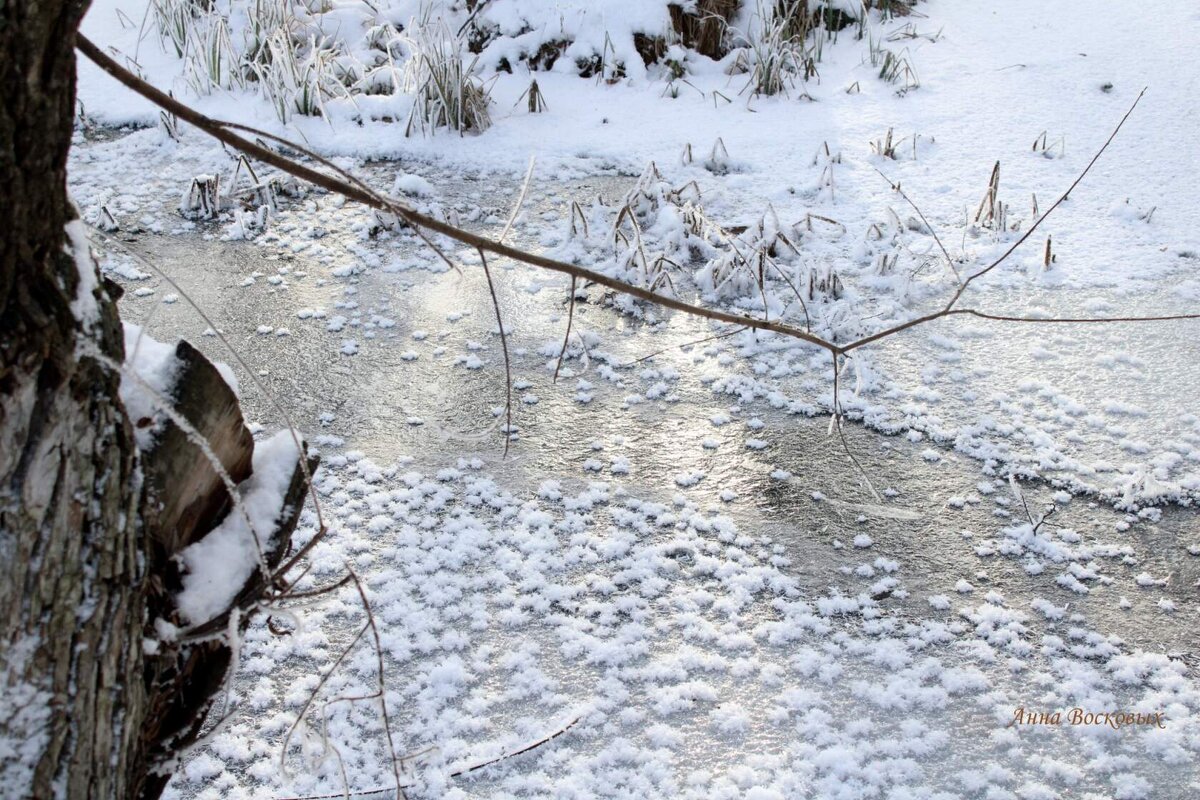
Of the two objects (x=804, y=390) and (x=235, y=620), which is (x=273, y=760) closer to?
(x=235, y=620)

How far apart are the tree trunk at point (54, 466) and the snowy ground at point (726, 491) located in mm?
350

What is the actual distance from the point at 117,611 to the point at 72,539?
0.10m

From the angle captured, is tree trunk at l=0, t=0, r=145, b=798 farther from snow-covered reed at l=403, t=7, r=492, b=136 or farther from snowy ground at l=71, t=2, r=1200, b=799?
→ snow-covered reed at l=403, t=7, r=492, b=136

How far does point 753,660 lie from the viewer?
214 cm

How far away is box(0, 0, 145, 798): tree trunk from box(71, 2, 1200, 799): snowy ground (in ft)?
1.15

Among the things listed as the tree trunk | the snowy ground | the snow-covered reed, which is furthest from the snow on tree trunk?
the snow-covered reed

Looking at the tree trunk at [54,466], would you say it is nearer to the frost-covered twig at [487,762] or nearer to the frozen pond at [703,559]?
the frozen pond at [703,559]

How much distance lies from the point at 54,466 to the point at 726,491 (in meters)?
1.80

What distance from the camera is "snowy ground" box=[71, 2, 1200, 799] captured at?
6.44 ft

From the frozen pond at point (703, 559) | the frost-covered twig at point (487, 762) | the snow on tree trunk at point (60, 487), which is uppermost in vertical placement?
the snow on tree trunk at point (60, 487)

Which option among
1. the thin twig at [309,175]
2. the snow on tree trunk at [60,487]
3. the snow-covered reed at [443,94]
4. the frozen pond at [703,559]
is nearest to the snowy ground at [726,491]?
the frozen pond at [703,559]

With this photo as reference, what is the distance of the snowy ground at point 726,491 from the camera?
1962 millimetres

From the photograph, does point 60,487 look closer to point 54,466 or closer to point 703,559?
point 54,466

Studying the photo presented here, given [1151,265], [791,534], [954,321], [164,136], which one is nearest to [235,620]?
[791,534]
